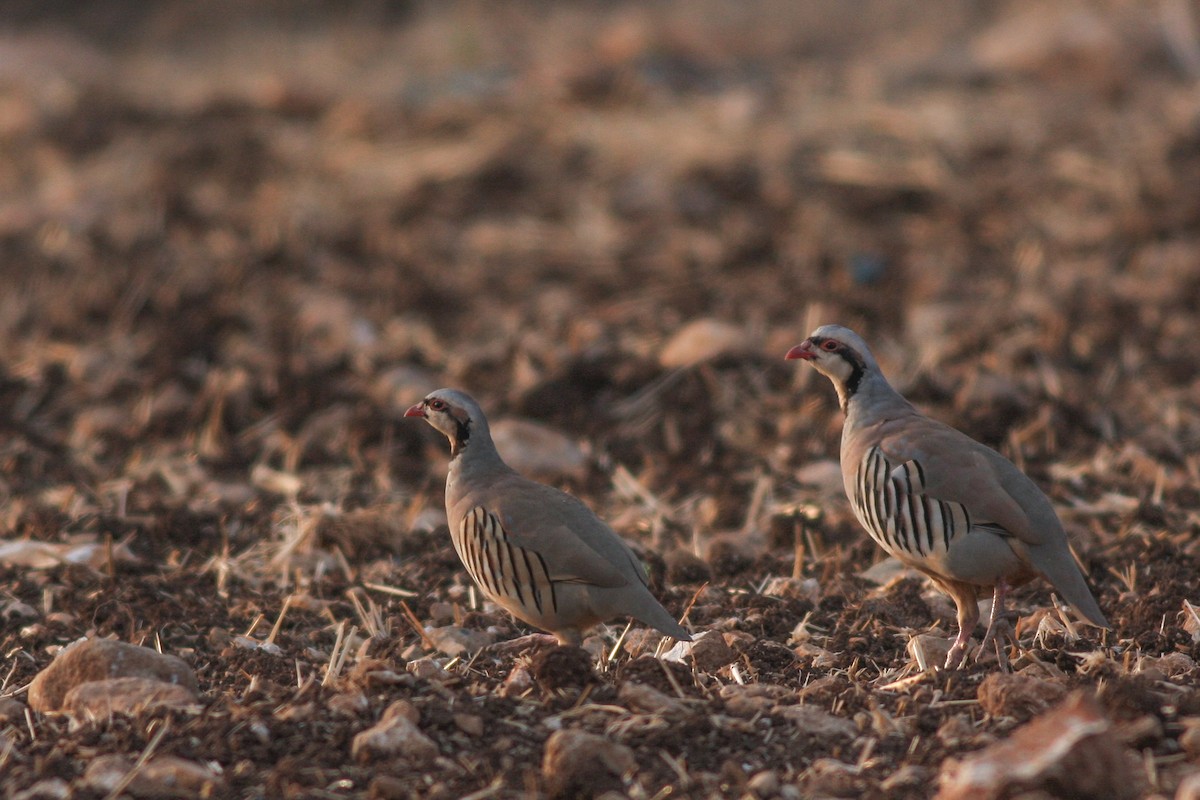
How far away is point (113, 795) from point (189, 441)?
421 centimetres

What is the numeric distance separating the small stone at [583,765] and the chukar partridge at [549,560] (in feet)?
2.88

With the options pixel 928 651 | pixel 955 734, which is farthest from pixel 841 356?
pixel 955 734

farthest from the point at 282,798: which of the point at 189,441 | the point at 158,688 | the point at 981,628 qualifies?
→ the point at 189,441

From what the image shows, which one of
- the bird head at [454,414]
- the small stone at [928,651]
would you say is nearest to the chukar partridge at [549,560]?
the bird head at [454,414]

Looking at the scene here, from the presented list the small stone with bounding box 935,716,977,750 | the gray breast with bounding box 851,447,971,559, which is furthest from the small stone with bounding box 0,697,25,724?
the gray breast with bounding box 851,447,971,559

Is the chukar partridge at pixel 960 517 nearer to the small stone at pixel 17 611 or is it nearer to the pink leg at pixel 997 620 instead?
the pink leg at pixel 997 620

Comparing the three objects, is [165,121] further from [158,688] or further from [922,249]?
[158,688]

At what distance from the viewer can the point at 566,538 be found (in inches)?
183

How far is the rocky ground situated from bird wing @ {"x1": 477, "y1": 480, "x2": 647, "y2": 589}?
0.29m

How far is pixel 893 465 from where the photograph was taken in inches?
187

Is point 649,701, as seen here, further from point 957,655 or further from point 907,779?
point 957,655

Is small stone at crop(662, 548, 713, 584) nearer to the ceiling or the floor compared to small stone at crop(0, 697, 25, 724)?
nearer to the floor

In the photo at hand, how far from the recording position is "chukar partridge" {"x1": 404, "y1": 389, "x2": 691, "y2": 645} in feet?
15.0

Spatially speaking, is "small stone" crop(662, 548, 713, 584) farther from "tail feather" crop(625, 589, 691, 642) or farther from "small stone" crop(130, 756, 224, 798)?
"small stone" crop(130, 756, 224, 798)
